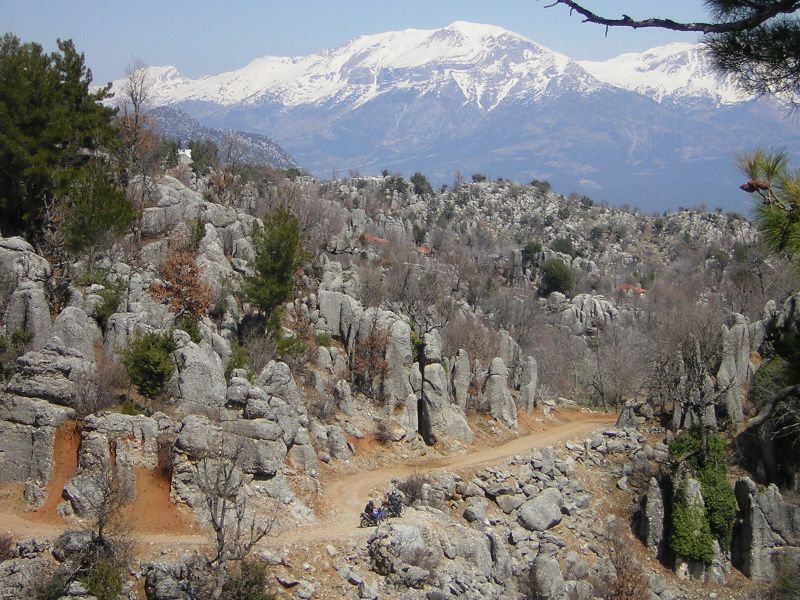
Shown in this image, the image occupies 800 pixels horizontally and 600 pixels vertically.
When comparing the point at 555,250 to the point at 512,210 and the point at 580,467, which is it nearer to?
the point at 512,210

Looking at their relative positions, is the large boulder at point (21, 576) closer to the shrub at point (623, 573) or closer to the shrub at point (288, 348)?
the shrub at point (288, 348)

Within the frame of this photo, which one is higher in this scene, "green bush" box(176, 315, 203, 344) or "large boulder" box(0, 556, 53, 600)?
"green bush" box(176, 315, 203, 344)

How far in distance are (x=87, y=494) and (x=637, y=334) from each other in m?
47.7

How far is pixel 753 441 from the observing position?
2834 cm

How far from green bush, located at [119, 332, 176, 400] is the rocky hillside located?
0.07 metres

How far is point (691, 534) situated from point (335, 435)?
12.7m

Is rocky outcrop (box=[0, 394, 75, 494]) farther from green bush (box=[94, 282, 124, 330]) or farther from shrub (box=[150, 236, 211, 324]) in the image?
shrub (box=[150, 236, 211, 324])

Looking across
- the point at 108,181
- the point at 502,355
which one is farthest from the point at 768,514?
the point at 108,181

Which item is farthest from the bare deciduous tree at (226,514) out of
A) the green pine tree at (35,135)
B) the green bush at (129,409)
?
the green pine tree at (35,135)

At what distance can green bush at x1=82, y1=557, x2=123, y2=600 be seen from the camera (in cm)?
1577

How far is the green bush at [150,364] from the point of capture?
73.2ft

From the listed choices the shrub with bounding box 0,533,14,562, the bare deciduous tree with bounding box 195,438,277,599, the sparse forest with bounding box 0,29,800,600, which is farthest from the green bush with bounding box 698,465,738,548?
the shrub with bounding box 0,533,14,562

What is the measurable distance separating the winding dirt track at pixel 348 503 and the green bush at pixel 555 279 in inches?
1627

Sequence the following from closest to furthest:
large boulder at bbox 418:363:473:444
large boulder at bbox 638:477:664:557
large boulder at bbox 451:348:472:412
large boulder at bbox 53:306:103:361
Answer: large boulder at bbox 53:306:103:361
large boulder at bbox 638:477:664:557
large boulder at bbox 418:363:473:444
large boulder at bbox 451:348:472:412
